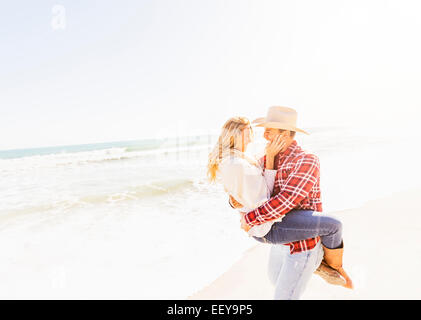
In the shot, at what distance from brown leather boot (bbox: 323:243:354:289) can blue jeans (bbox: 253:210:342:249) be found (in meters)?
0.05

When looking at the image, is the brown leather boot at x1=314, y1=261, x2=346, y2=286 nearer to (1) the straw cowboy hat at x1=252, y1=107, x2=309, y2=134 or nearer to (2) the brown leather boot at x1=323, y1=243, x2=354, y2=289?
(2) the brown leather boot at x1=323, y1=243, x2=354, y2=289

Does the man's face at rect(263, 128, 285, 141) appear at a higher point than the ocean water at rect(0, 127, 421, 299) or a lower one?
higher

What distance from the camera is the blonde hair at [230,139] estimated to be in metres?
1.95

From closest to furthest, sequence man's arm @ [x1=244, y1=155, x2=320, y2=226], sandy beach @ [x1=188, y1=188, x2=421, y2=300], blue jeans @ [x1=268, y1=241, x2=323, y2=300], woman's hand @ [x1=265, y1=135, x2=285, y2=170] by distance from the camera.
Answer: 1. man's arm @ [x1=244, y1=155, x2=320, y2=226]
2. blue jeans @ [x1=268, y1=241, x2=323, y2=300]
3. woman's hand @ [x1=265, y1=135, x2=285, y2=170]
4. sandy beach @ [x1=188, y1=188, x2=421, y2=300]

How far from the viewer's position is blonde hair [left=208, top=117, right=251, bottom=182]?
1952mm

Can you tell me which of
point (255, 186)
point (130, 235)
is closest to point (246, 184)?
point (255, 186)

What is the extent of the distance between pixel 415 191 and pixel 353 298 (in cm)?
505

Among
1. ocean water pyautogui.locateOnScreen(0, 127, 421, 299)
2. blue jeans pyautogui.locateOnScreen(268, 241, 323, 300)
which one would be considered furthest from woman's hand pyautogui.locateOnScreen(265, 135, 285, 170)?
blue jeans pyautogui.locateOnScreen(268, 241, 323, 300)

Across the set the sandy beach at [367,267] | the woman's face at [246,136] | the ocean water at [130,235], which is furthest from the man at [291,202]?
the sandy beach at [367,267]

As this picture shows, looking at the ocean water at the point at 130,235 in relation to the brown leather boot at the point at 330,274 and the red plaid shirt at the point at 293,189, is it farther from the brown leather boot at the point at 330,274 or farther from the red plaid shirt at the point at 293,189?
the brown leather boot at the point at 330,274
